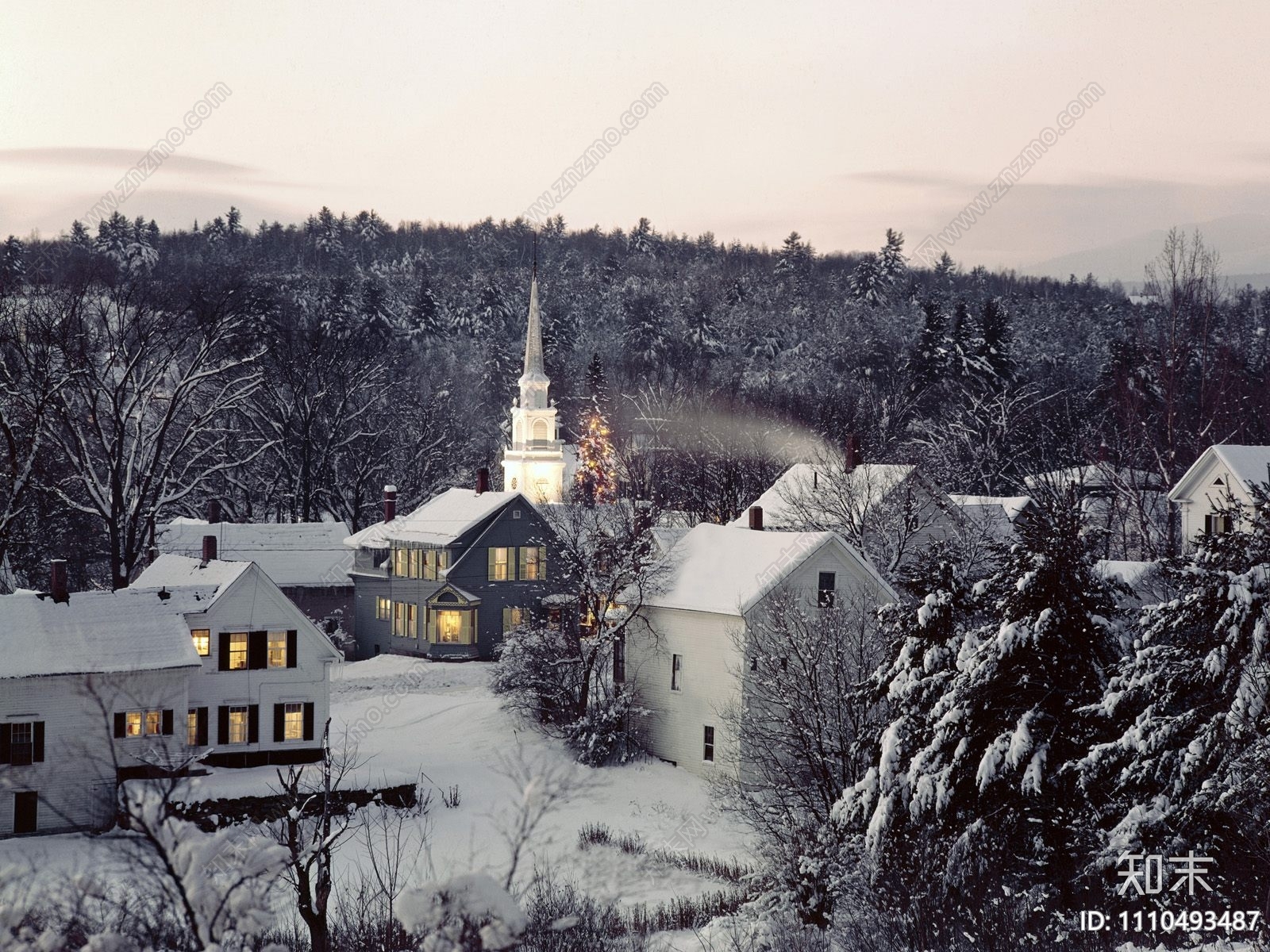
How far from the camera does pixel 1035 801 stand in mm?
20766

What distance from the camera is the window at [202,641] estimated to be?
118 feet

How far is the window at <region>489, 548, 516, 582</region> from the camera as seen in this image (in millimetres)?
52781

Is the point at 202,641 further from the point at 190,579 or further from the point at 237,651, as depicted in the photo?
the point at 190,579

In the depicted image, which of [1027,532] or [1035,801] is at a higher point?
[1027,532]

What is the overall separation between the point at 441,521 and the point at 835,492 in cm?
1798

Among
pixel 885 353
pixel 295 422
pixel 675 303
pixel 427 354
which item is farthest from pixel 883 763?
pixel 675 303

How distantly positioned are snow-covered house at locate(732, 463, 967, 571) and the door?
76.3 ft

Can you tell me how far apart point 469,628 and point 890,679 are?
30.5m

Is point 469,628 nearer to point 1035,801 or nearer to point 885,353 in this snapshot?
point 1035,801

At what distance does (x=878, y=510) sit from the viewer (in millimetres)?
43125

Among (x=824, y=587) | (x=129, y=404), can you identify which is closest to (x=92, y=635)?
(x=824, y=587)

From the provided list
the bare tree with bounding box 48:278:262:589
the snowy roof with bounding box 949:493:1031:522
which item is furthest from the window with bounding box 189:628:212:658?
the snowy roof with bounding box 949:493:1031:522

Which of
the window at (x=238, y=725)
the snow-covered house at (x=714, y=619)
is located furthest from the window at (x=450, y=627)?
the window at (x=238, y=725)

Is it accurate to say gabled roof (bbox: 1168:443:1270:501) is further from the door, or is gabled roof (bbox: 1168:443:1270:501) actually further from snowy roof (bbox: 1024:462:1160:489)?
the door
